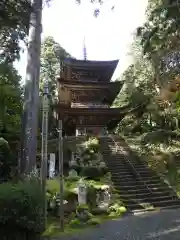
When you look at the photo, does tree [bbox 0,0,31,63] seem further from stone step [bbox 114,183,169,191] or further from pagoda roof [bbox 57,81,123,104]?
pagoda roof [bbox 57,81,123,104]

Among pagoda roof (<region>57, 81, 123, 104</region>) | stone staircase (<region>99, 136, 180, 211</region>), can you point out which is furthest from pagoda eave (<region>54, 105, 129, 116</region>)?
stone staircase (<region>99, 136, 180, 211</region>)

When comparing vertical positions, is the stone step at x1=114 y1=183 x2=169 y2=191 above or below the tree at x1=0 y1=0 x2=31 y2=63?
below

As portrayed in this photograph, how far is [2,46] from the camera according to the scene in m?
12.3

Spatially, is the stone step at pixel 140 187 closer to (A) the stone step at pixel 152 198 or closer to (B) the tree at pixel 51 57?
(A) the stone step at pixel 152 198

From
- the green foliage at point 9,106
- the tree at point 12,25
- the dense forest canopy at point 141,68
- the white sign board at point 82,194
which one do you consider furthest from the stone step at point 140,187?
the green foliage at point 9,106

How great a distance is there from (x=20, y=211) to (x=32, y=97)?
6045 mm

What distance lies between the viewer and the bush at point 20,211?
205 inches

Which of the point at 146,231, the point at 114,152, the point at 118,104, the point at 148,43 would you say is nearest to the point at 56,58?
the point at 118,104

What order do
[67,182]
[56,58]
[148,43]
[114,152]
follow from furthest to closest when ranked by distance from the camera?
[56,58], [114,152], [67,182], [148,43]

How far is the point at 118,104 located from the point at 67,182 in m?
22.3

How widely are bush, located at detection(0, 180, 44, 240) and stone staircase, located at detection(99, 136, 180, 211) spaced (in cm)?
638

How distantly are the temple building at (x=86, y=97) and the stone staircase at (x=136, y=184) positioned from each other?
312 inches

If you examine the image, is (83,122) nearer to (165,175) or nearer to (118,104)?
(118,104)

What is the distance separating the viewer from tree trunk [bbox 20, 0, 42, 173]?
10109 mm
